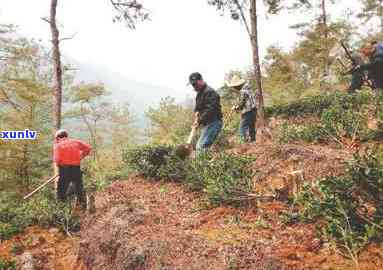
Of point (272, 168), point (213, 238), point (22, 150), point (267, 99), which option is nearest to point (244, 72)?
point (267, 99)

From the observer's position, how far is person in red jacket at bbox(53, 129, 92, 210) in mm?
8969

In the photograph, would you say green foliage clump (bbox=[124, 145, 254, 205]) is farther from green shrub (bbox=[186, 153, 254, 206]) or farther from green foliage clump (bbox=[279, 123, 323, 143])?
green foliage clump (bbox=[279, 123, 323, 143])

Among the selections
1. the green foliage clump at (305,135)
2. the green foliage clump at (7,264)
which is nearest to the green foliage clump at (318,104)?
the green foliage clump at (305,135)

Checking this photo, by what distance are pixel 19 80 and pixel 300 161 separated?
1570 centimetres

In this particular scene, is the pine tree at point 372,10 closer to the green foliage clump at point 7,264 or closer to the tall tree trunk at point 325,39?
the tall tree trunk at point 325,39

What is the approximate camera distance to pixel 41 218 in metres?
8.66

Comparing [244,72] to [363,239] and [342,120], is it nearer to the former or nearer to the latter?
[342,120]

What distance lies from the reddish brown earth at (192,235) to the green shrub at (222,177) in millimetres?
197

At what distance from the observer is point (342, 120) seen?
336 inches

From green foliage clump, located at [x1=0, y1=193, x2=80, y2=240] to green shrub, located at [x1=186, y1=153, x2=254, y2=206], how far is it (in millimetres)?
2713

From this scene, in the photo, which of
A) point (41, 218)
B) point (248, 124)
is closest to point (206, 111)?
point (248, 124)

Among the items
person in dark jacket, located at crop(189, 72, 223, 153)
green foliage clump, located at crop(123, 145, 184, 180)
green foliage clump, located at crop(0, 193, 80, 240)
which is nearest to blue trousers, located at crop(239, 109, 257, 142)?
person in dark jacket, located at crop(189, 72, 223, 153)

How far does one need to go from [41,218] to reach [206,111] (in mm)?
4272

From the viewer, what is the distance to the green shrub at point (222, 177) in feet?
20.7
